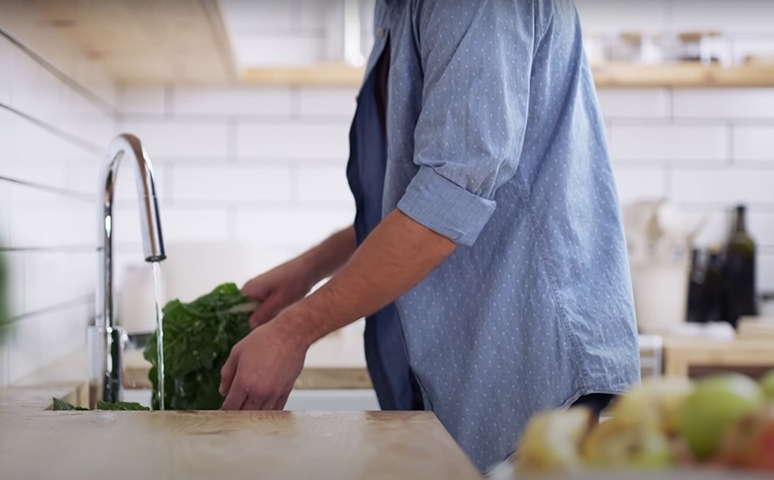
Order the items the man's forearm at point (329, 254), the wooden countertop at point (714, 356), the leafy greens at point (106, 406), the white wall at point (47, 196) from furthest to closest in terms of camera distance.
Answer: the wooden countertop at point (714, 356) → the man's forearm at point (329, 254) → the white wall at point (47, 196) → the leafy greens at point (106, 406)

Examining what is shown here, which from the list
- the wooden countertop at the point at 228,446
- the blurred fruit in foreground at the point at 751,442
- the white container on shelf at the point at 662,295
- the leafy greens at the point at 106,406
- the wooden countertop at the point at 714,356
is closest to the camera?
the blurred fruit in foreground at the point at 751,442

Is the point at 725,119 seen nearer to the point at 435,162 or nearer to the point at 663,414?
the point at 435,162

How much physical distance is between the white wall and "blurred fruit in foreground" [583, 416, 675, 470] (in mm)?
973

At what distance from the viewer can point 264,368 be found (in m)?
0.89

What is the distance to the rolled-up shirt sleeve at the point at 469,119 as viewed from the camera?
34.0 inches

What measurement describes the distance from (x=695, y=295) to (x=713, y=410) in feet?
6.10

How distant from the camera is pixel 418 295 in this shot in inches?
40.5

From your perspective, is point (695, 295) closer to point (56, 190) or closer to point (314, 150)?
point (314, 150)

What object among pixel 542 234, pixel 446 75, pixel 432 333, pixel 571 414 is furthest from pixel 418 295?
pixel 571 414

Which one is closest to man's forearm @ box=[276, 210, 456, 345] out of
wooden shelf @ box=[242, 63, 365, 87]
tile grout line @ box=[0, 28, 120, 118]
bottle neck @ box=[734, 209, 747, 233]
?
tile grout line @ box=[0, 28, 120, 118]

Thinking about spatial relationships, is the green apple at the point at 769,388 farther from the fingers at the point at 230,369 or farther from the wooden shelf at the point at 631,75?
the wooden shelf at the point at 631,75

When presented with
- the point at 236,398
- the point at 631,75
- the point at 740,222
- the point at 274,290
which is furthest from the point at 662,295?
the point at 236,398

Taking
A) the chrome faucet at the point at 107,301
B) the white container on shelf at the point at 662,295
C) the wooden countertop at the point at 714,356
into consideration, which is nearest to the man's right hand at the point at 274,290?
the chrome faucet at the point at 107,301

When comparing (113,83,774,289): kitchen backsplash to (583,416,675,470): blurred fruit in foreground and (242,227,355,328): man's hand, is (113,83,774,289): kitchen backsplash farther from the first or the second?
(583,416,675,470): blurred fruit in foreground
